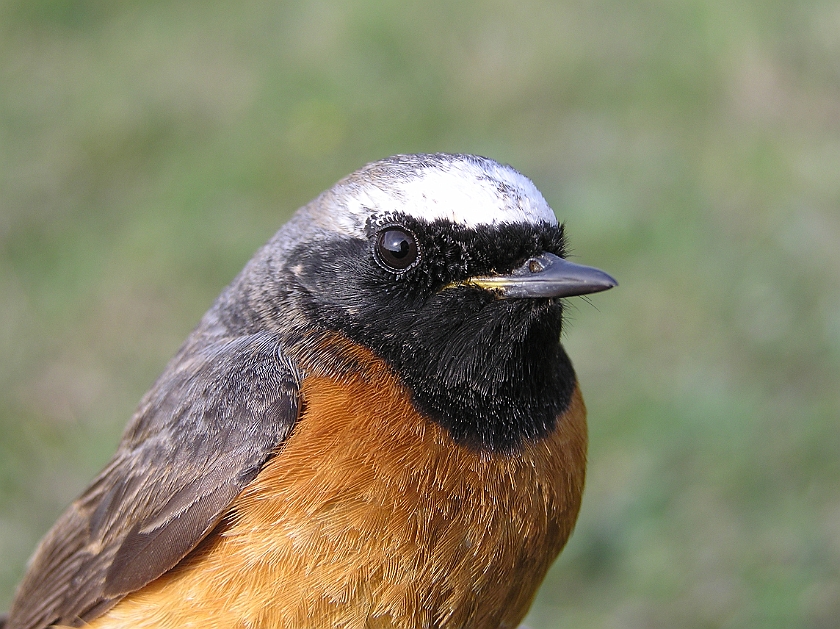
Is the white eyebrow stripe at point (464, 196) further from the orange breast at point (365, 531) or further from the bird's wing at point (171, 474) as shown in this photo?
the bird's wing at point (171, 474)

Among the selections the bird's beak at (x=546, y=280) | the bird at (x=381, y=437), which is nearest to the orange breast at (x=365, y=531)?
the bird at (x=381, y=437)

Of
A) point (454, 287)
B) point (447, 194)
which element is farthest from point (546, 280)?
point (447, 194)

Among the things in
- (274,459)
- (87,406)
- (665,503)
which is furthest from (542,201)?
(87,406)

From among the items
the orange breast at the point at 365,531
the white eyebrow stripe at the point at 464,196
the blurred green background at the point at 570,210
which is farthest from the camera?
the blurred green background at the point at 570,210

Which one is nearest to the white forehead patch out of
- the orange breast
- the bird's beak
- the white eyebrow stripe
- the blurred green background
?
the white eyebrow stripe

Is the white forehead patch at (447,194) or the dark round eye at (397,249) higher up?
the white forehead patch at (447,194)

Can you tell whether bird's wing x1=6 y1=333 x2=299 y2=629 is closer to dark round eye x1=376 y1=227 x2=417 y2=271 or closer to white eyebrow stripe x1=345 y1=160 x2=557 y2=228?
dark round eye x1=376 y1=227 x2=417 y2=271

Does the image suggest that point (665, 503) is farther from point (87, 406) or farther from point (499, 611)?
point (87, 406)

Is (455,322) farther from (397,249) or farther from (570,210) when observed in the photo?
(570,210)
